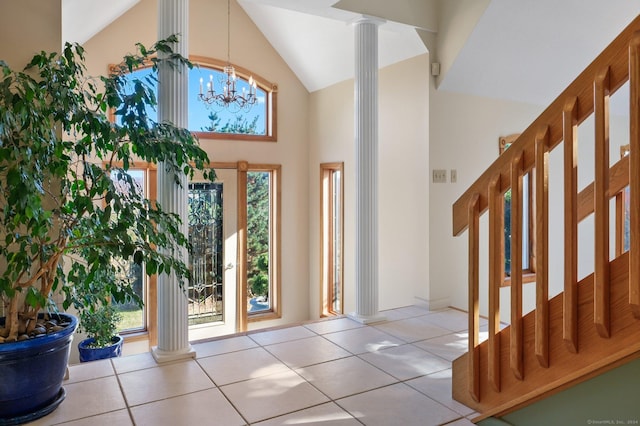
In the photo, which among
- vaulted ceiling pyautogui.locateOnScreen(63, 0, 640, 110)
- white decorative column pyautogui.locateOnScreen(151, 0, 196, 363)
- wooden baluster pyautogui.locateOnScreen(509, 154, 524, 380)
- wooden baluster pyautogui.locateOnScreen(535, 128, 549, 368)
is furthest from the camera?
vaulted ceiling pyautogui.locateOnScreen(63, 0, 640, 110)

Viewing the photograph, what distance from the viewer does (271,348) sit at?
3.41m

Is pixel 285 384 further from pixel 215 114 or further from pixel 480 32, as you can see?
pixel 215 114

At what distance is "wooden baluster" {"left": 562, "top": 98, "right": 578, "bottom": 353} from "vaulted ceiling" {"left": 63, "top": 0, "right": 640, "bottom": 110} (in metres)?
2.36

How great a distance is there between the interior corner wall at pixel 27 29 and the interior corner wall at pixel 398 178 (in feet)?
9.90

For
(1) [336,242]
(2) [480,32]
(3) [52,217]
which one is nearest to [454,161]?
(2) [480,32]

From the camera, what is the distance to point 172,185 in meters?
3.12

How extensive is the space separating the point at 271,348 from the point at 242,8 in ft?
13.1

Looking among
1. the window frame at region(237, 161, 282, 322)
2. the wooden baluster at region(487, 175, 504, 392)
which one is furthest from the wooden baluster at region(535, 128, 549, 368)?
the window frame at region(237, 161, 282, 322)

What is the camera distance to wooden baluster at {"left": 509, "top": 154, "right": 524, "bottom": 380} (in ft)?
7.02

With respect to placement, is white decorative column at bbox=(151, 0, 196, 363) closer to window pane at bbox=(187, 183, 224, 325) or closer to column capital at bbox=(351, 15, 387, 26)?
column capital at bbox=(351, 15, 387, 26)

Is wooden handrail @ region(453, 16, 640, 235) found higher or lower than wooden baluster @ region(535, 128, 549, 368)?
higher

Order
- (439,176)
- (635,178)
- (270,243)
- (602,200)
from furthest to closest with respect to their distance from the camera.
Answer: (270,243), (439,176), (602,200), (635,178)

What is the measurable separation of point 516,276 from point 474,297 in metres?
0.27

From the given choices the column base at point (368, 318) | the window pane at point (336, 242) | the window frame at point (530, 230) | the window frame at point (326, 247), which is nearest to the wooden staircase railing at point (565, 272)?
the column base at point (368, 318)
